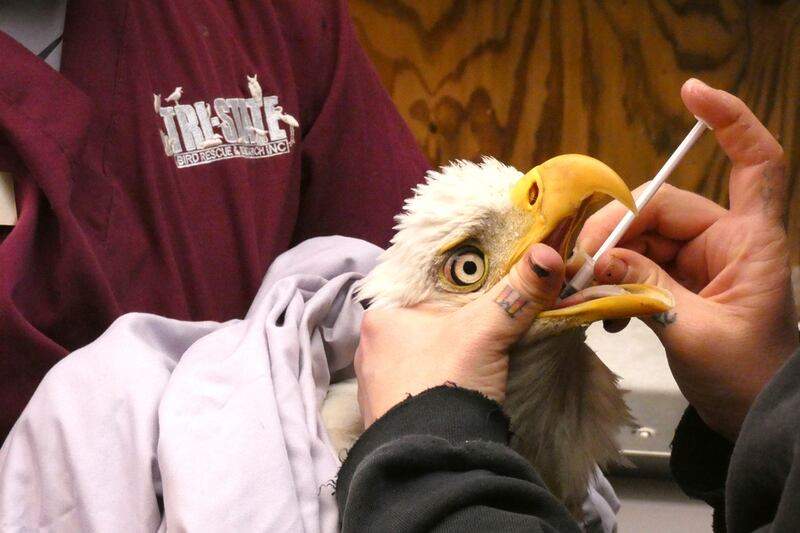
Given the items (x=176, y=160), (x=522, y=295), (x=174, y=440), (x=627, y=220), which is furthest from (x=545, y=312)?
(x=176, y=160)

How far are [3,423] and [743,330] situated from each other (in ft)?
2.05

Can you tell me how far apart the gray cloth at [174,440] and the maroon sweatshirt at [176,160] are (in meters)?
0.10

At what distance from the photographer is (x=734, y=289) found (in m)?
0.78

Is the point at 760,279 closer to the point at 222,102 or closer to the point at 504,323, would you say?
the point at 504,323

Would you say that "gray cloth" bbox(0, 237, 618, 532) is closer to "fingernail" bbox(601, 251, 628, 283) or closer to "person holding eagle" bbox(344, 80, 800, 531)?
"person holding eagle" bbox(344, 80, 800, 531)

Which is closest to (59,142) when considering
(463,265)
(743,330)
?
(463,265)

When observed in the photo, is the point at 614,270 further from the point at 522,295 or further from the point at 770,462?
the point at 770,462

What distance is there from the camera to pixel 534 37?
1688mm

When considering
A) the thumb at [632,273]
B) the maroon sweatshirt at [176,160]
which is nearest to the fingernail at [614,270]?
Answer: the thumb at [632,273]

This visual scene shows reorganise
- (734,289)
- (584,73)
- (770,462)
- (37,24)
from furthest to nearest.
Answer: (584,73)
(37,24)
(734,289)
(770,462)

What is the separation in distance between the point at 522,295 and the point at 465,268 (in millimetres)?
87

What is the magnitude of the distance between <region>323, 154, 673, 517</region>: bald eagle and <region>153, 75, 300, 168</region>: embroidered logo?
26 cm

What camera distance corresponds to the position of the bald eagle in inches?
28.2

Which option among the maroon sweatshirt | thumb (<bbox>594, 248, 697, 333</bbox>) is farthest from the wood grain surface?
thumb (<bbox>594, 248, 697, 333</bbox>)
